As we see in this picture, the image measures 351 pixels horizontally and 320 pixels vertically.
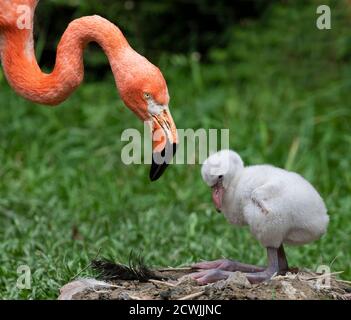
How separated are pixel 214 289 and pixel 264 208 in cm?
59

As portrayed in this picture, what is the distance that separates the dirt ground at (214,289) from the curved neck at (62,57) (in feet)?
3.77

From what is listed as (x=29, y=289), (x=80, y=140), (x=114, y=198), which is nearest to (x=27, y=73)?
(x=29, y=289)

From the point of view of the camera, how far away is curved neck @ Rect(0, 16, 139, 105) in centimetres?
545

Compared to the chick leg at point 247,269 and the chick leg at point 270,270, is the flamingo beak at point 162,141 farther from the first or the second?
the chick leg at point 270,270

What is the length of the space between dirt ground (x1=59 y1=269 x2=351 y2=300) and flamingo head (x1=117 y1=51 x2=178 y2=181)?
630mm

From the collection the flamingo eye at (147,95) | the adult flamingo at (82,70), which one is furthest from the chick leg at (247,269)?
the flamingo eye at (147,95)

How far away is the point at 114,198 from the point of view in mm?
8117

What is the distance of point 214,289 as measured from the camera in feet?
16.0

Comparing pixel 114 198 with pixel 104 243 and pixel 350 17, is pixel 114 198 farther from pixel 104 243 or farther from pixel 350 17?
pixel 350 17

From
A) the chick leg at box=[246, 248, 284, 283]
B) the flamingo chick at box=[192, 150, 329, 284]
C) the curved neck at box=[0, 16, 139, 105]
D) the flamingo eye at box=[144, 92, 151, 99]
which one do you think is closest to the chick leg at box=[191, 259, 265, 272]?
the flamingo chick at box=[192, 150, 329, 284]

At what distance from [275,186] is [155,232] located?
2.20 metres

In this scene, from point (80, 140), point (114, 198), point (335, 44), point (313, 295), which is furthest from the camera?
point (335, 44)

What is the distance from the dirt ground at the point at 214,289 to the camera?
4863 millimetres

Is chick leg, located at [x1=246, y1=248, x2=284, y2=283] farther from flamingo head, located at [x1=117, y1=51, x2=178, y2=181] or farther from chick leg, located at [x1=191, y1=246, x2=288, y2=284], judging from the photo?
flamingo head, located at [x1=117, y1=51, x2=178, y2=181]
